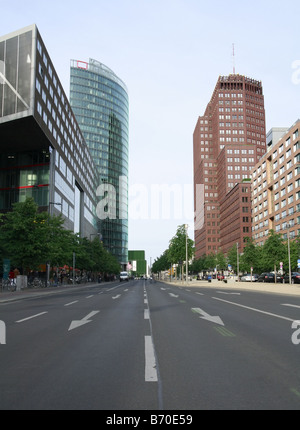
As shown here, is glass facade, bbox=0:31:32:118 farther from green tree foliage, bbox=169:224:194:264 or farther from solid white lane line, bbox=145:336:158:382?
solid white lane line, bbox=145:336:158:382

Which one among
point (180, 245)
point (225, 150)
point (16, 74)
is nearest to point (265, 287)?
point (180, 245)

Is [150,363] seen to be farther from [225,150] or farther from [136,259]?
[136,259]

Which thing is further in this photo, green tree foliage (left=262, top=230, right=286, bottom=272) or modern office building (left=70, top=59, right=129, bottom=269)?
modern office building (left=70, top=59, right=129, bottom=269)

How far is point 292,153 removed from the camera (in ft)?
262

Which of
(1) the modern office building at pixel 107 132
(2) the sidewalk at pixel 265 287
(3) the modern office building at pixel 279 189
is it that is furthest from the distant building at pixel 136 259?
(2) the sidewalk at pixel 265 287

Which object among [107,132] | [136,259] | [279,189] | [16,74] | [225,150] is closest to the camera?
[16,74]

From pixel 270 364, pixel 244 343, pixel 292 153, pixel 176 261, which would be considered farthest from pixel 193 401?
pixel 292 153

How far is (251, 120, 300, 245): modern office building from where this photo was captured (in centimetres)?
7844

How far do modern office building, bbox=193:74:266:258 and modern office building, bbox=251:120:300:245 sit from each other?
19650 mm

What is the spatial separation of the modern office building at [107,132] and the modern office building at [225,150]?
34.7 m

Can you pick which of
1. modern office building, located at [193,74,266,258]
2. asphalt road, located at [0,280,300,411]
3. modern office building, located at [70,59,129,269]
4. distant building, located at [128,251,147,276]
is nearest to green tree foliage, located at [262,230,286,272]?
asphalt road, located at [0,280,300,411]

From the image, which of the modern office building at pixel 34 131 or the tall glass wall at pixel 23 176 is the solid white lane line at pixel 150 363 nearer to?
the modern office building at pixel 34 131

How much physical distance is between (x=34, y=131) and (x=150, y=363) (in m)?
46.7

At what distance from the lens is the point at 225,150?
14125 centimetres
